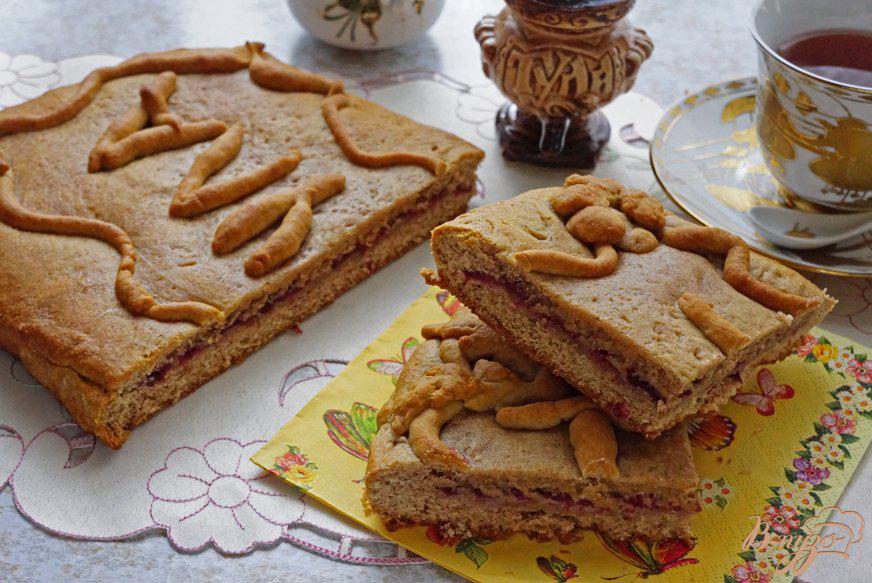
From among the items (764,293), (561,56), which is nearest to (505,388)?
(764,293)

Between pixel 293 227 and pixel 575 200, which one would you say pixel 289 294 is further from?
pixel 575 200

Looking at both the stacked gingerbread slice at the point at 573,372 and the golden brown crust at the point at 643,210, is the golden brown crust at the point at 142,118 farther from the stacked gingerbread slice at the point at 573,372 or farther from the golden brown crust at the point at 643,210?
the golden brown crust at the point at 643,210

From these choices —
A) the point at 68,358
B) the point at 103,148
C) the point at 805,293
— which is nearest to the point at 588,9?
the point at 805,293

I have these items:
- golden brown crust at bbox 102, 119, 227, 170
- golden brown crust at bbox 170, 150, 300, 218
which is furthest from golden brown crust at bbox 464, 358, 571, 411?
golden brown crust at bbox 102, 119, 227, 170

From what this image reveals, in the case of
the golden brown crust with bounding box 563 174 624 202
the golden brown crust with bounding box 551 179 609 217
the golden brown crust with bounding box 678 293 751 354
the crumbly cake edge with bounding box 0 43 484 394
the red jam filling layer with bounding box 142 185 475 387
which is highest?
the golden brown crust with bounding box 551 179 609 217

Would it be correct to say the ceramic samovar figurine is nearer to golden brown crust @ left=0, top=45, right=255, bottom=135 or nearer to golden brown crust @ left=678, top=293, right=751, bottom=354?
golden brown crust @ left=0, top=45, right=255, bottom=135

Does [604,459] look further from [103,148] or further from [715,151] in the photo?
[103,148]
